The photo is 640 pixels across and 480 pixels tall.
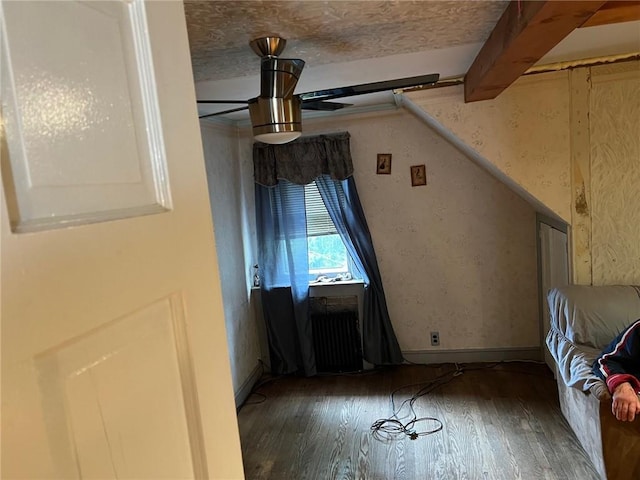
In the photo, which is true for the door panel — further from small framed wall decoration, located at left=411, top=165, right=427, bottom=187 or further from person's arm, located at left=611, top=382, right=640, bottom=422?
small framed wall decoration, located at left=411, top=165, right=427, bottom=187

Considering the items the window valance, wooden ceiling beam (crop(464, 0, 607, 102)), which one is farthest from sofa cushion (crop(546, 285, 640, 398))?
the window valance

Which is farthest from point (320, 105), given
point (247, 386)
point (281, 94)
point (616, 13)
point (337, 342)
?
point (247, 386)

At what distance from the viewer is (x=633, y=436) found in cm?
212

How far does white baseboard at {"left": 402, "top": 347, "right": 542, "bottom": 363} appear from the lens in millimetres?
3881

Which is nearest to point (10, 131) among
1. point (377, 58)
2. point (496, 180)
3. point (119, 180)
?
point (119, 180)

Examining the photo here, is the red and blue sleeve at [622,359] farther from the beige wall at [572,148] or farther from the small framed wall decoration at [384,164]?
the small framed wall decoration at [384,164]

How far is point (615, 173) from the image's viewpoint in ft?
9.19

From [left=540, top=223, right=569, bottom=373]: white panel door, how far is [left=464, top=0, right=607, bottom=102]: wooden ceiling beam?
134 cm

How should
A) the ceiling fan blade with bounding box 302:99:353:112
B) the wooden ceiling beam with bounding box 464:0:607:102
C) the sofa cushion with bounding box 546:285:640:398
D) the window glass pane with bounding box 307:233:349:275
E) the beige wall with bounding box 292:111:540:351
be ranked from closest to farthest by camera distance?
the wooden ceiling beam with bounding box 464:0:607:102
the ceiling fan blade with bounding box 302:99:353:112
the sofa cushion with bounding box 546:285:640:398
the beige wall with bounding box 292:111:540:351
the window glass pane with bounding box 307:233:349:275

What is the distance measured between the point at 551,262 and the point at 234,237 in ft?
7.84

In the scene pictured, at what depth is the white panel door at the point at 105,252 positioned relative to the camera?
438 millimetres

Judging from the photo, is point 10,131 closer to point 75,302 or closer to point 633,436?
point 75,302

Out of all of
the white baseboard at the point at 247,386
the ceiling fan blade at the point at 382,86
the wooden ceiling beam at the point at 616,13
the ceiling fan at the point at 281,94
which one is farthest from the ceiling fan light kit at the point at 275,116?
the white baseboard at the point at 247,386

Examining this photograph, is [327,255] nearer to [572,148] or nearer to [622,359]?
[572,148]
